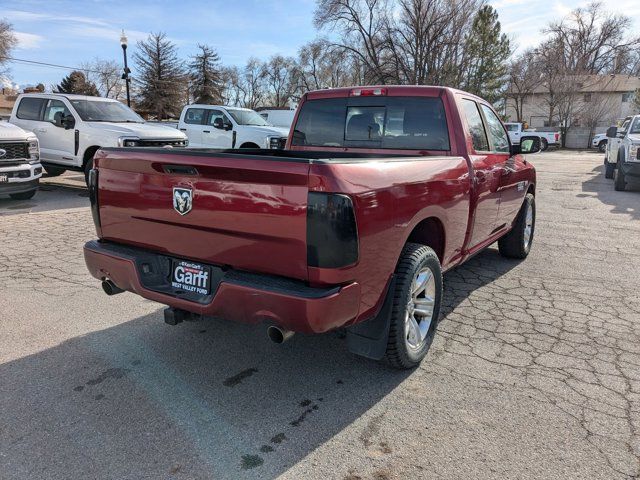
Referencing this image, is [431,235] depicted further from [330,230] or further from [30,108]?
[30,108]

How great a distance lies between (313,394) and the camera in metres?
2.99

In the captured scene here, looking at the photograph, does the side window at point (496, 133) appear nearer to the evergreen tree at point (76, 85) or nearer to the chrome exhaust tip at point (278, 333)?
the chrome exhaust tip at point (278, 333)

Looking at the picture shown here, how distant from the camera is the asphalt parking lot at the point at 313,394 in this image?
7.77 ft

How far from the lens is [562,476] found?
2275 millimetres

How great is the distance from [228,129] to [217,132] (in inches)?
20.3

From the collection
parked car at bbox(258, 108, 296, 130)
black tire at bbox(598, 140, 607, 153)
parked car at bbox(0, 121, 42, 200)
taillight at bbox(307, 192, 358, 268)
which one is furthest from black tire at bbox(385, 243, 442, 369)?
black tire at bbox(598, 140, 607, 153)

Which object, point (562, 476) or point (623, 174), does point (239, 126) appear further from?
point (562, 476)

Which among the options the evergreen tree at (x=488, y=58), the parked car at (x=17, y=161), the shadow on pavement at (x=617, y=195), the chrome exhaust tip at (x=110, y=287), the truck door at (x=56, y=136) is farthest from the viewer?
the evergreen tree at (x=488, y=58)

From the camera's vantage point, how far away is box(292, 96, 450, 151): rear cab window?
4.03 m

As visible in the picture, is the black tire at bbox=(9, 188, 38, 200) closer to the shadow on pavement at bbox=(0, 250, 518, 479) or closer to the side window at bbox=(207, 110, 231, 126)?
the side window at bbox=(207, 110, 231, 126)

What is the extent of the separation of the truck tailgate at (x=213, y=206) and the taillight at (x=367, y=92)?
2.07 meters

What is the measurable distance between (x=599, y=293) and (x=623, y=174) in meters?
9.44

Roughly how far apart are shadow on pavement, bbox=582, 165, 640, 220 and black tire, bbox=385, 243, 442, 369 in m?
7.95

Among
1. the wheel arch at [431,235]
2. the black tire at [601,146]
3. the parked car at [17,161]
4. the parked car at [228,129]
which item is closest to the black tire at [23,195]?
the parked car at [17,161]
